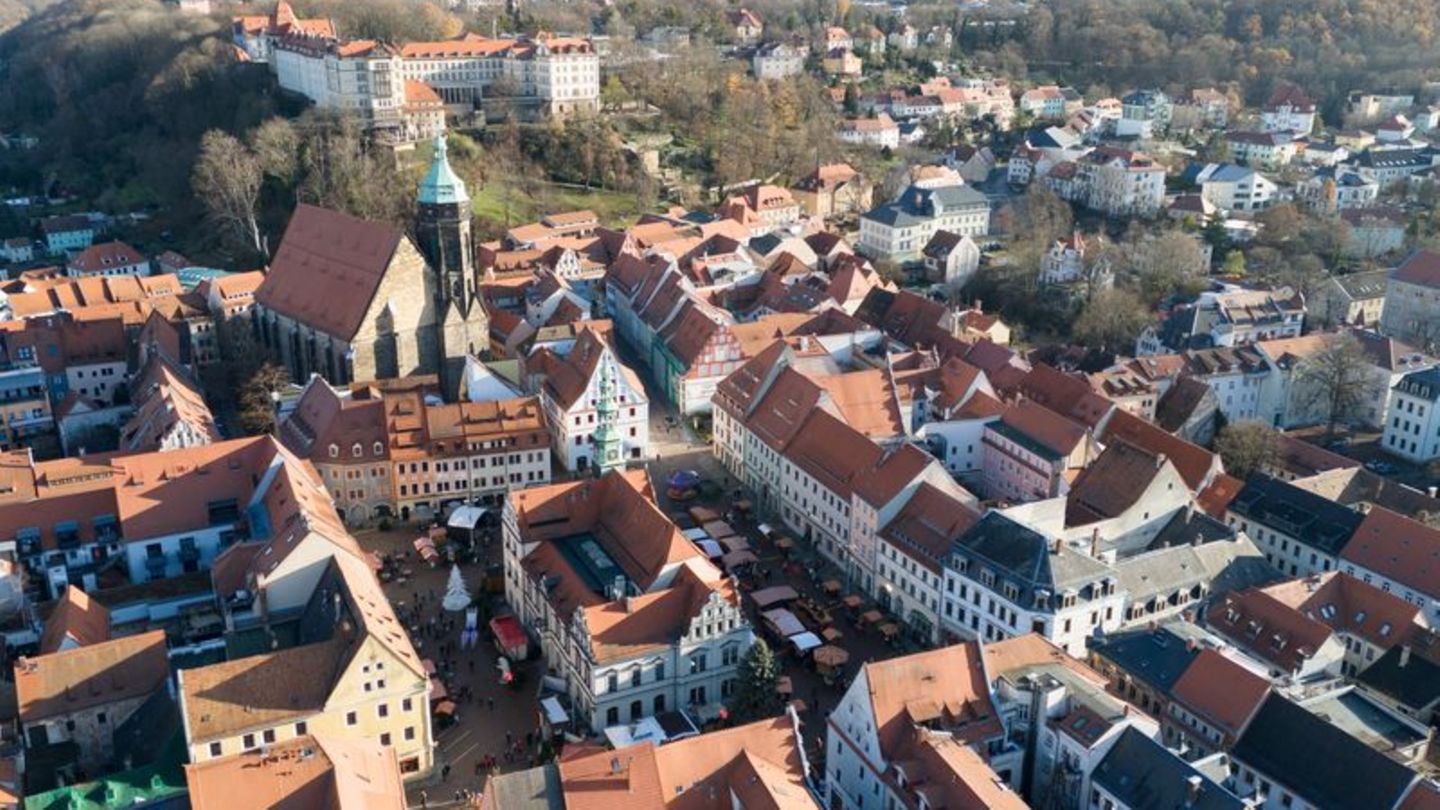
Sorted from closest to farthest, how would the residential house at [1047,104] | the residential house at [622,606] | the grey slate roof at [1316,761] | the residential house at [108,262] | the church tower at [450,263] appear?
the grey slate roof at [1316,761]
the residential house at [622,606]
the church tower at [450,263]
the residential house at [108,262]
the residential house at [1047,104]

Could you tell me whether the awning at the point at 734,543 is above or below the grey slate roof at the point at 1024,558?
below

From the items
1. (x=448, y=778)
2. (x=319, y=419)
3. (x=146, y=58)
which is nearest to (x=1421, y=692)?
(x=448, y=778)

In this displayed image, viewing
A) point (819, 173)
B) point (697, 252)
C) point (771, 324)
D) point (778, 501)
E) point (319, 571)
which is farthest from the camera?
point (819, 173)

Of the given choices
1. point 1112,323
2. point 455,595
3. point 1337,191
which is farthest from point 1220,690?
Result: point 1337,191

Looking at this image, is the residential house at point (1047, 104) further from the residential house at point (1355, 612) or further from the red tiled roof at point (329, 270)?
the residential house at point (1355, 612)

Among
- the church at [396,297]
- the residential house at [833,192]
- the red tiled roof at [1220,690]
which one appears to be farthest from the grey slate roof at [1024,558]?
the residential house at [833,192]

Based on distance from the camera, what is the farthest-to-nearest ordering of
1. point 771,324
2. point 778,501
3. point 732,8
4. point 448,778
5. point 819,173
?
point 732,8
point 819,173
point 771,324
point 778,501
point 448,778

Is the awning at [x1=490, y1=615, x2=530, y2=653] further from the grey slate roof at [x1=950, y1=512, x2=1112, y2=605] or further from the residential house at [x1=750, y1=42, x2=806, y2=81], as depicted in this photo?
the residential house at [x1=750, y1=42, x2=806, y2=81]

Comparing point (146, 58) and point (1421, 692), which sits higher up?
point (146, 58)

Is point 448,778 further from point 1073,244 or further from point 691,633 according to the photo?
point 1073,244
